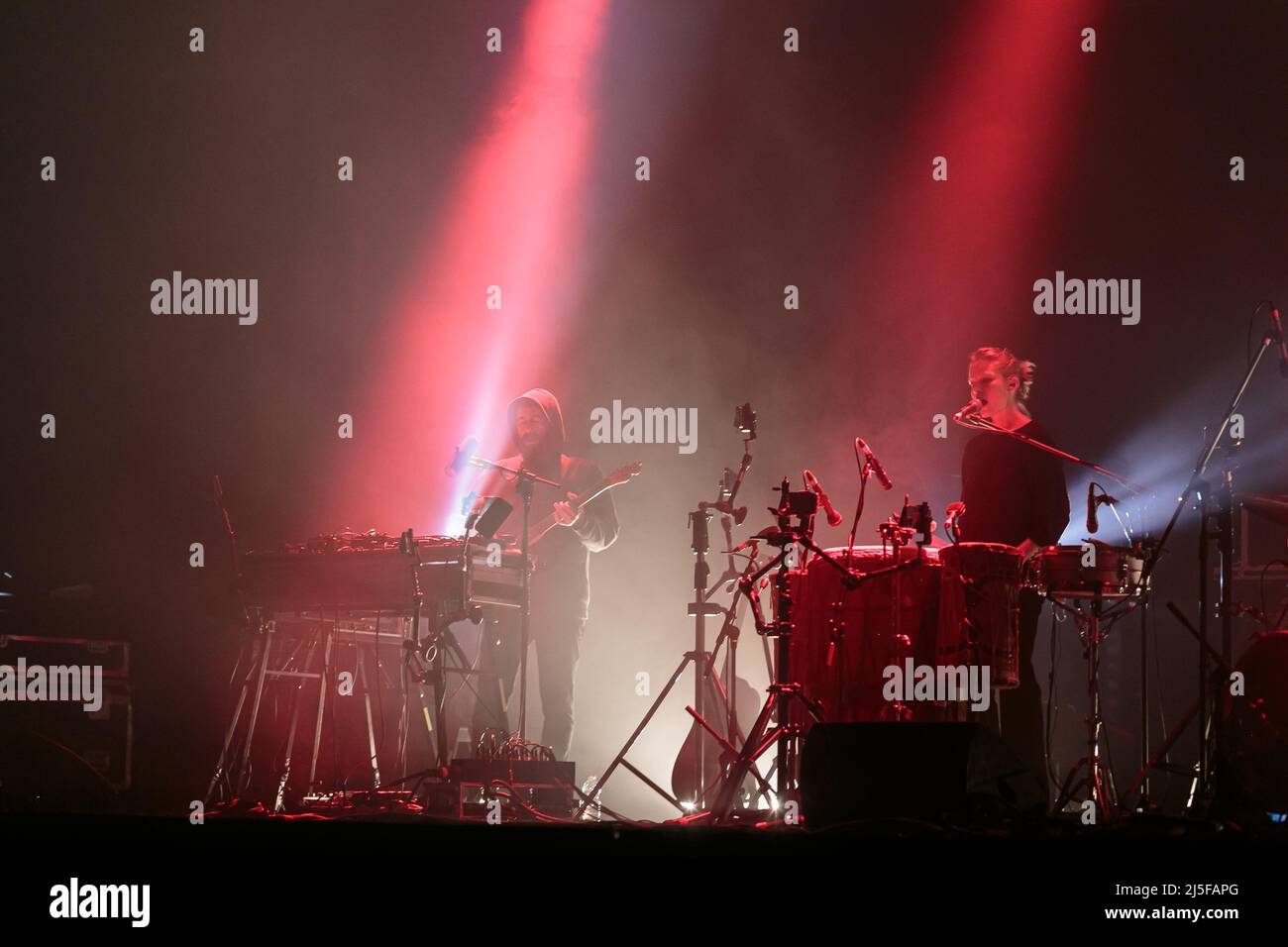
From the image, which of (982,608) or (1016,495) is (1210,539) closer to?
(982,608)

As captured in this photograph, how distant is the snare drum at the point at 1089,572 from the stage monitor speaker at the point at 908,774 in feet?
5.28

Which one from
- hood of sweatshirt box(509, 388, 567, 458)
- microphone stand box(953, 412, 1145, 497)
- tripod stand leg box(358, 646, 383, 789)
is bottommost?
tripod stand leg box(358, 646, 383, 789)

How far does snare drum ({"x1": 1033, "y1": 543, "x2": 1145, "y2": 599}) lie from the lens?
5555 millimetres

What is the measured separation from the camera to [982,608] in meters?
5.62

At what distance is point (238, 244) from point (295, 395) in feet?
3.50

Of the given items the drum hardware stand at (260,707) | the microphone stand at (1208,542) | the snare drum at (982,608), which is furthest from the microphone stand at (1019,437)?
the drum hardware stand at (260,707)

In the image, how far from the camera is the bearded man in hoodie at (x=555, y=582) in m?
7.20

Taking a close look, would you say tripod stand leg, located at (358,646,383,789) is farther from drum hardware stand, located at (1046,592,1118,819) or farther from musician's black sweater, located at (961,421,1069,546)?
drum hardware stand, located at (1046,592,1118,819)

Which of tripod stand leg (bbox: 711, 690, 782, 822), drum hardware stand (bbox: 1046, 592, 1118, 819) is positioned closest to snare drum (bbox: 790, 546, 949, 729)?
drum hardware stand (bbox: 1046, 592, 1118, 819)

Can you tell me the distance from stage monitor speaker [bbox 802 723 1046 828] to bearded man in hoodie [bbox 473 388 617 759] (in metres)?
3.11

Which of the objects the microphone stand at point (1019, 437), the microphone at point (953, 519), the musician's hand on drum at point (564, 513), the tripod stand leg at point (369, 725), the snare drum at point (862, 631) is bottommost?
the tripod stand leg at point (369, 725)

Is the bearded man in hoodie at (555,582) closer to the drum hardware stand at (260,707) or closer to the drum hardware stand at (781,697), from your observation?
the drum hardware stand at (260,707)

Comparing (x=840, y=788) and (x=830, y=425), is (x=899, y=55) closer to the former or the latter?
(x=830, y=425)
